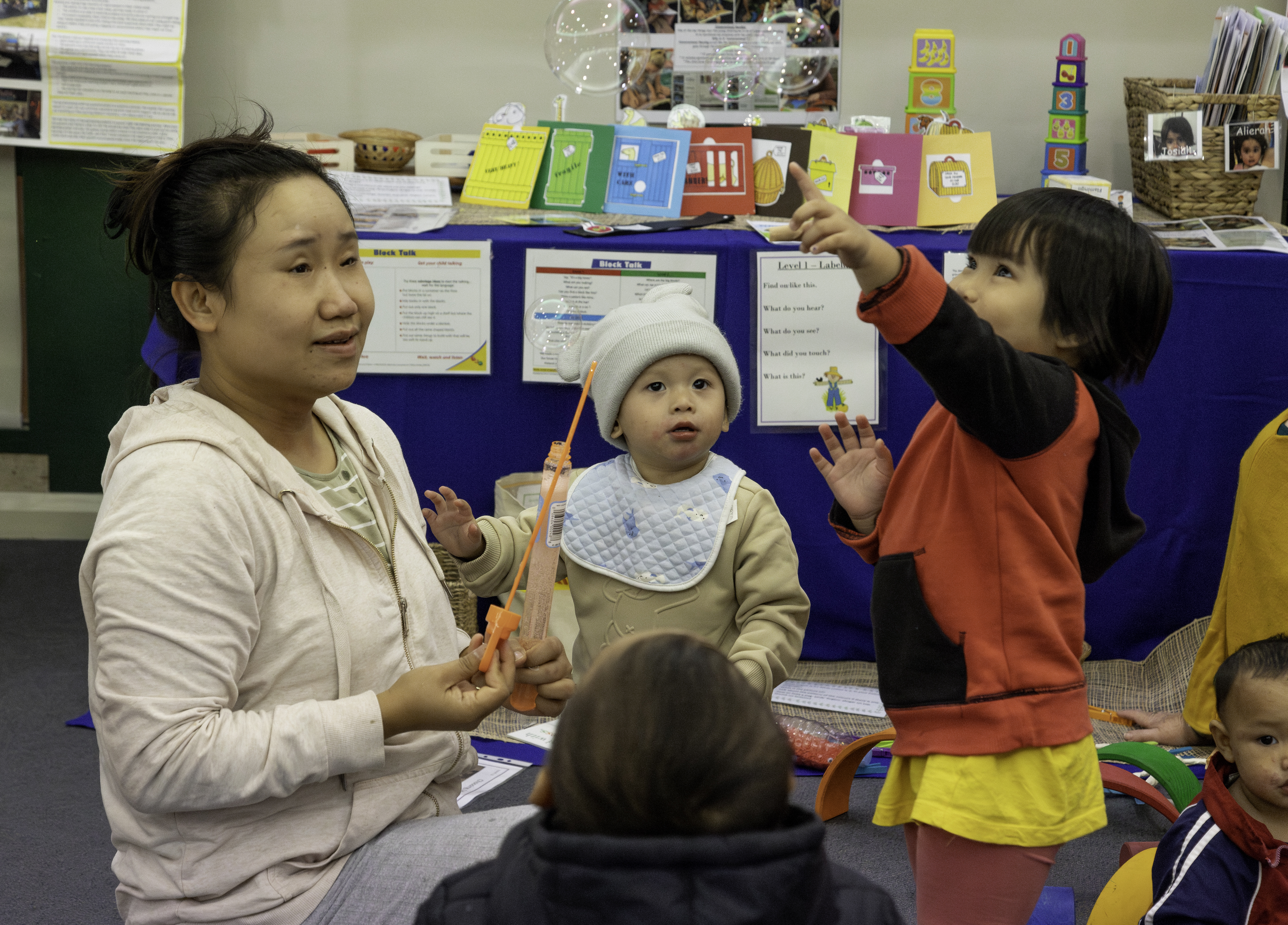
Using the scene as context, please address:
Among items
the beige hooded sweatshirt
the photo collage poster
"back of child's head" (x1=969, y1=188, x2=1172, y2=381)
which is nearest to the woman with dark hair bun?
the beige hooded sweatshirt

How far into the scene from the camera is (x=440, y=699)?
3.57ft

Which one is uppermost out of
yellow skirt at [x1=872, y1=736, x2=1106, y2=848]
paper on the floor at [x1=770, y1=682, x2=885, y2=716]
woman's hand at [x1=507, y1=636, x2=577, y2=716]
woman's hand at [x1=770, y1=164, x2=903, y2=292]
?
woman's hand at [x1=770, y1=164, x2=903, y2=292]

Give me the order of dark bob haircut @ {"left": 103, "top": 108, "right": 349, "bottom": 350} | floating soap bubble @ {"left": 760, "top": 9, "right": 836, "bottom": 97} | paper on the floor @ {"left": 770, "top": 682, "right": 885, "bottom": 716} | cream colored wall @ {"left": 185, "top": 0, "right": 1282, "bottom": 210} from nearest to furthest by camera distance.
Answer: dark bob haircut @ {"left": 103, "top": 108, "right": 349, "bottom": 350} < paper on the floor @ {"left": 770, "top": 682, "right": 885, "bottom": 716} < floating soap bubble @ {"left": 760, "top": 9, "right": 836, "bottom": 97} < cream colored wall @ {"left": 185, "top": 0, "right": 1282, "bottom": 210}

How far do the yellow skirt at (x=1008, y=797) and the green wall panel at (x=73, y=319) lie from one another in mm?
2905

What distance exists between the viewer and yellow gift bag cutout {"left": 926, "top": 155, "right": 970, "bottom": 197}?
2.83m

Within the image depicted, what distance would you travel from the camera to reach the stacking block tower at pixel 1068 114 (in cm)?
309

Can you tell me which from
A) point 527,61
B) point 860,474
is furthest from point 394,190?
point 860,474

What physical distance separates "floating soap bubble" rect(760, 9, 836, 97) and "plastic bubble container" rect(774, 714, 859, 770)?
179 cm

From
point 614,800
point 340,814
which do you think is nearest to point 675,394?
point 340,814

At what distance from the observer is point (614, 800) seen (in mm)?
685

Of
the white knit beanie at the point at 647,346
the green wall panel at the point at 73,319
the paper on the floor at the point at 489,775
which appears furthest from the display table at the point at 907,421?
the green wall panel at the point at 73,319

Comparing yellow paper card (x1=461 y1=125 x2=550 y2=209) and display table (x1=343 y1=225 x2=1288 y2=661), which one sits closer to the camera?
display table (x1=343 y1=225 x2=1288 y2=661)

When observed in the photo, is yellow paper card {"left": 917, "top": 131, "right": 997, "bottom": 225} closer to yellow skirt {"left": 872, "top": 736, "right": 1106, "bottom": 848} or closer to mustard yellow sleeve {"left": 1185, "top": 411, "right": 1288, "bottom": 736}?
mustard yellow sleeve {"left": 1185, "top": 411, "right": 1288, "bottom": 736}

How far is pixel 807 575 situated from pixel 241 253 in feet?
6.01
